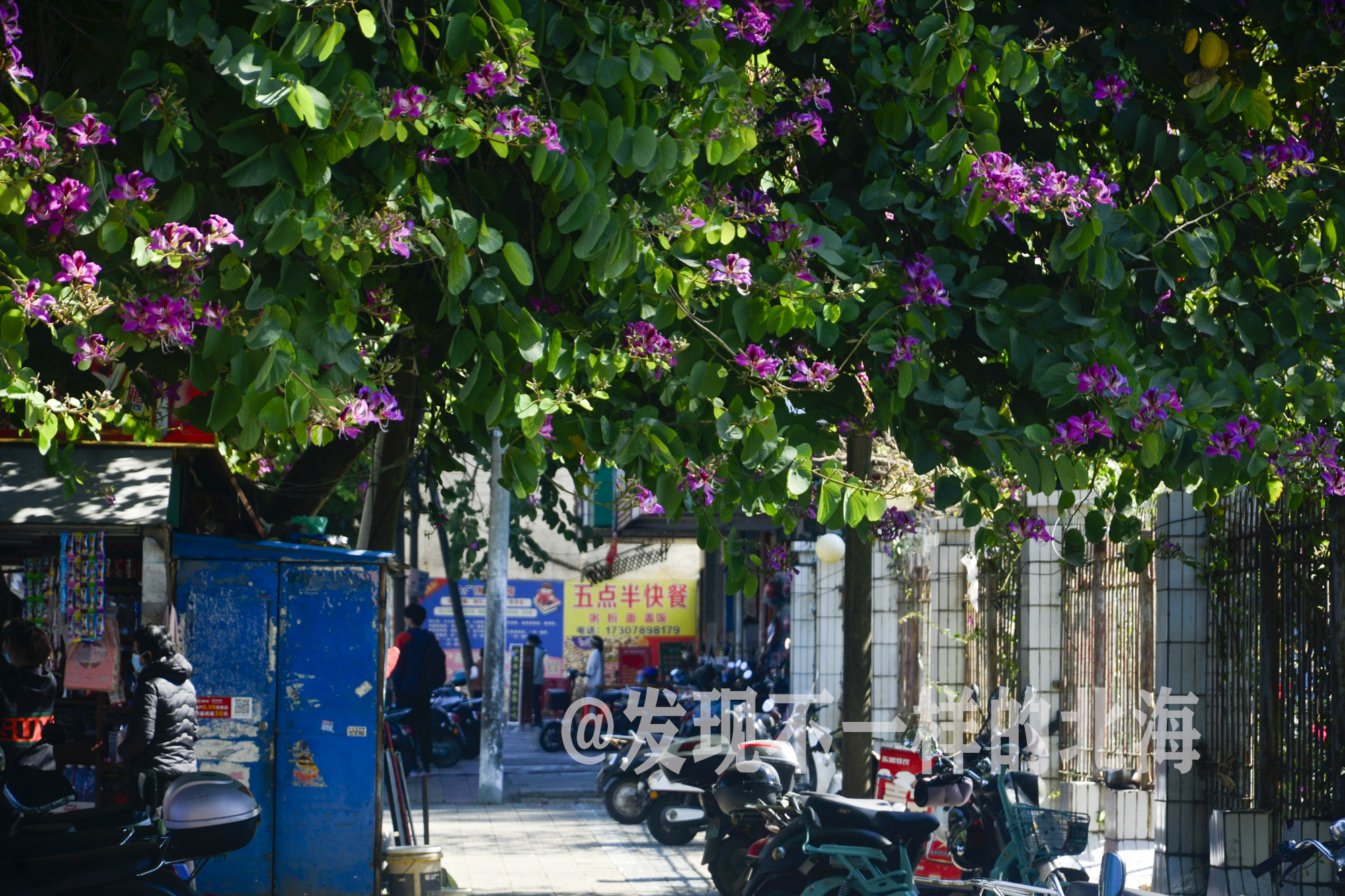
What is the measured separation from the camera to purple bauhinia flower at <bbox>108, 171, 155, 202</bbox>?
333 centimetres

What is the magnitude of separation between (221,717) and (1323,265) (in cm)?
688

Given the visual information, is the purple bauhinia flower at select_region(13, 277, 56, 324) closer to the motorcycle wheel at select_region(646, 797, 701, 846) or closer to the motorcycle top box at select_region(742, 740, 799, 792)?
the motorcycle top box at select_region(742, 740, 799, 792)

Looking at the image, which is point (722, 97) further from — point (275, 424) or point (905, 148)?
point (275, 424)

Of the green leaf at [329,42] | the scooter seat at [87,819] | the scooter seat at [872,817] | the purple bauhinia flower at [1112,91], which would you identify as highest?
the purple bauhinia flower at [1112,91]

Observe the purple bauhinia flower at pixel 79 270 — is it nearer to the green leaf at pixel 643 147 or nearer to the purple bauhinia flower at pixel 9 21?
the purple bauhinia flower at pixel 9 21

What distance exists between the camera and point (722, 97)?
3.77 m

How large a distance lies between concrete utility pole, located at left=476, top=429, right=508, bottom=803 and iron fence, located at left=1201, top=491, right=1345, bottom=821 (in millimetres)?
7833

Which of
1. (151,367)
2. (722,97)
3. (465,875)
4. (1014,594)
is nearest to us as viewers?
(722,97)

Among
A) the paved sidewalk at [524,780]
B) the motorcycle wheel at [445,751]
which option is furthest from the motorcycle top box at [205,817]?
the motorcycle wheel at [445,751]

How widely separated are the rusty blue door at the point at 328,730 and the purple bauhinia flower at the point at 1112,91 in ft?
19.5

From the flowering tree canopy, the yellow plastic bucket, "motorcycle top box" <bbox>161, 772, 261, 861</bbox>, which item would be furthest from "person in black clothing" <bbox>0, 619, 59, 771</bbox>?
the flowering tree canopy

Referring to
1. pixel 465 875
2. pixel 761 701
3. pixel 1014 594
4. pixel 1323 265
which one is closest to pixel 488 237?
pixel 1323 265

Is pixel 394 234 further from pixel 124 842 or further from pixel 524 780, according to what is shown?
pixel 524 780

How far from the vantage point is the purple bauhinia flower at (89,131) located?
3.22 meters
